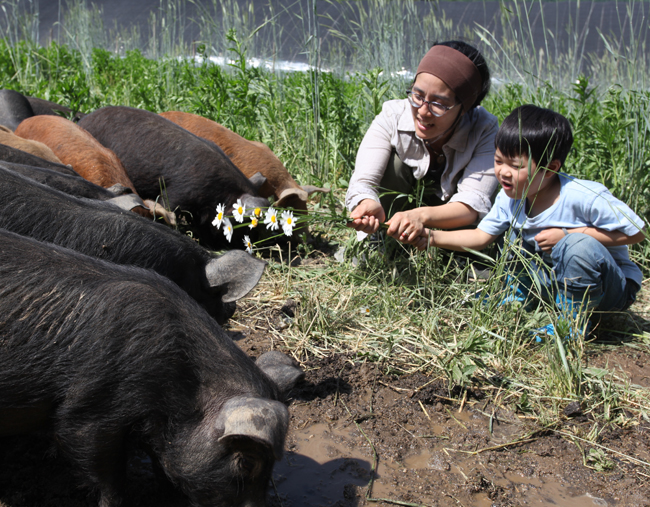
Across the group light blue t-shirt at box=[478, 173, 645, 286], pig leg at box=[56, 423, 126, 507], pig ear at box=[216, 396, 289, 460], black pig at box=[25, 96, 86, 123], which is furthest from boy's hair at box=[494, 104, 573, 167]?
black pig at box=[25, 96, 86, 123]

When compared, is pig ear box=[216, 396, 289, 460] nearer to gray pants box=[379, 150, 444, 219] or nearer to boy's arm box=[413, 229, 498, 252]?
boy's arm box=[413, 229, 498, 252]

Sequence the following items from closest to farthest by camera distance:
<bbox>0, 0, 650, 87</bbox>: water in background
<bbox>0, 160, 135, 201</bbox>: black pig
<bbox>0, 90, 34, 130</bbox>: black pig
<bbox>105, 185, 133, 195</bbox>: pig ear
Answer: <bbox>0, 160, 135, 201</bbox>: black pig < <bbox>105, 185, 133, 195</bbox>: pig ear < <bbox>0, 0, 650, 87</bbox>: water in background < <bbox>0, 90, 34, 130</bbox>: black pig

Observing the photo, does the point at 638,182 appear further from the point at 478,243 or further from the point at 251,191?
the point at 251,191

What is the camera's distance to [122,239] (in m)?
3.14

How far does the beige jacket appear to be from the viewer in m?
3.90

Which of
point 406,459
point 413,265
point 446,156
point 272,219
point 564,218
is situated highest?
point 446,156

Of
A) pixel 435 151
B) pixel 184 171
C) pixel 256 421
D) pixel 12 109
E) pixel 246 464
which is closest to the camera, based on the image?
pixel 256 421

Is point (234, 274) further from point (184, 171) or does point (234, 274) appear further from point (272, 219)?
point (184, 171)

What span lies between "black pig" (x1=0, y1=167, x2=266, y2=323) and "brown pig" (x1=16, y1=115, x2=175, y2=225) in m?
0.90

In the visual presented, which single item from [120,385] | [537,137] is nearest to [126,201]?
[120,385]

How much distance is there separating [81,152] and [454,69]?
3.05 m

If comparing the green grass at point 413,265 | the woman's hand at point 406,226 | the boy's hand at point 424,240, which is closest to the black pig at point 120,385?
the green grass at point 413,265

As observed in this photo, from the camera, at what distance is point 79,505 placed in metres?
2.26

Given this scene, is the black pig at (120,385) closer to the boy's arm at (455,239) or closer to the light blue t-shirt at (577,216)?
the boy's arm at (455,239)
